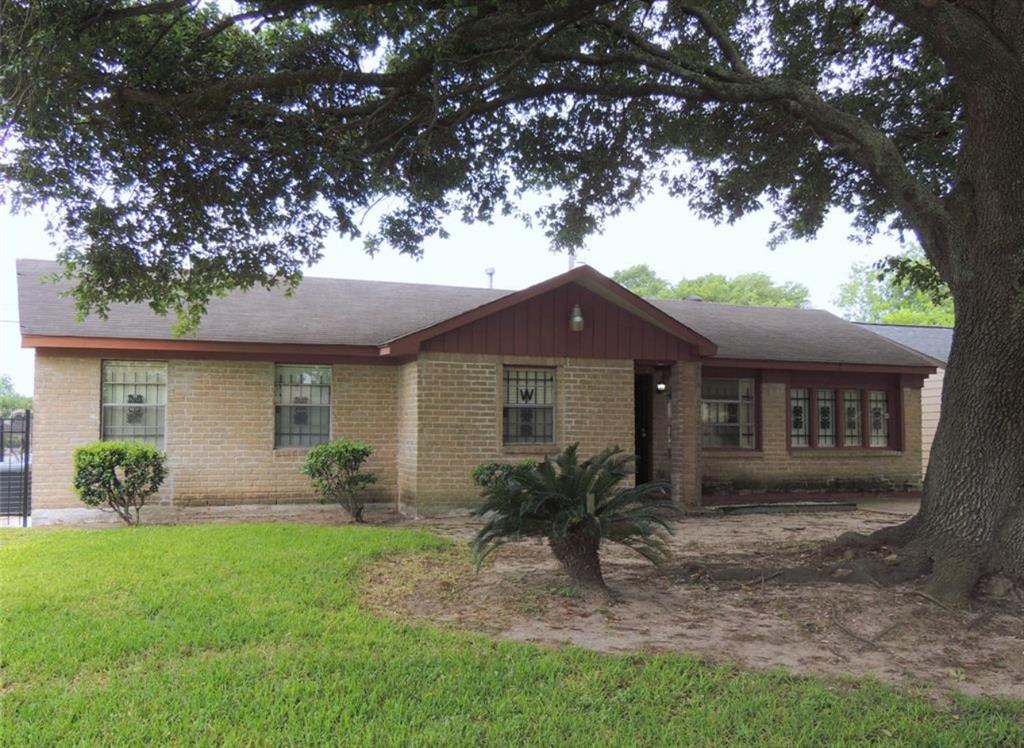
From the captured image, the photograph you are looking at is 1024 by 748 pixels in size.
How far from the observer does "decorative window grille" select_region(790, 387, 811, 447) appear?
51.6 feet

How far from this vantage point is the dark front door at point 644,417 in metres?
14.9

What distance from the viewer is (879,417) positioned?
16.5m

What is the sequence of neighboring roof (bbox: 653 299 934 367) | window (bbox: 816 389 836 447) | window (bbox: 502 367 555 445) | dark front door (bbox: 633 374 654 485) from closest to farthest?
window (bbox: 502 367 555 445)
dark front door (bbox: 633 374 654 485)
neighboring roof (bbox: 653 299 934 367)
window (bbox: 816 389 836 447)

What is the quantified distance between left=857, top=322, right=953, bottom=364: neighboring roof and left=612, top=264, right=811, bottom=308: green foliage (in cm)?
3653

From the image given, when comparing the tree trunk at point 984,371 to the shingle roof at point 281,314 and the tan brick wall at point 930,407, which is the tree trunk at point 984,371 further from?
the tan brick wall at point 930,407

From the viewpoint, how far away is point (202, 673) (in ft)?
14.2

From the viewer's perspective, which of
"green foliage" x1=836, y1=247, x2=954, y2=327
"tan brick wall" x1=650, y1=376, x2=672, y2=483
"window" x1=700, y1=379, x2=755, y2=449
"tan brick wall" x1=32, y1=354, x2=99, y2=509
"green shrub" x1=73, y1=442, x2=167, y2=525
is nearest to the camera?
"green shrub" x1=73, y1=442, x2=167, y2=525

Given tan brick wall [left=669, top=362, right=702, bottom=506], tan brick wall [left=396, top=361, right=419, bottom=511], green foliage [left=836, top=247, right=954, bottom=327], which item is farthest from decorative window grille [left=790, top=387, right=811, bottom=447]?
green foliage [left=836, top=247, right=954, bottom=327]

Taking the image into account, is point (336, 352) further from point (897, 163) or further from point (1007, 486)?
point (1007, 486)

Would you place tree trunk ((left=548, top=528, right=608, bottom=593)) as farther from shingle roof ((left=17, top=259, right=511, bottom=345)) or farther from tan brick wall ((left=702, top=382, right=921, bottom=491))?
tan brick wall ((left=702, top=382, right=921, bottom=491))

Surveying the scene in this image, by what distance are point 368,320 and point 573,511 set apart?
8.63 metres

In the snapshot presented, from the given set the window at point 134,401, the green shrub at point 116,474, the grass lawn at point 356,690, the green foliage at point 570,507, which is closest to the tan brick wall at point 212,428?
the window at point 134,401

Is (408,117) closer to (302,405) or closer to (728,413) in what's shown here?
(302,405)

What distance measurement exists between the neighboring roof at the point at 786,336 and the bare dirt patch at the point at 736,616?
311 inches
